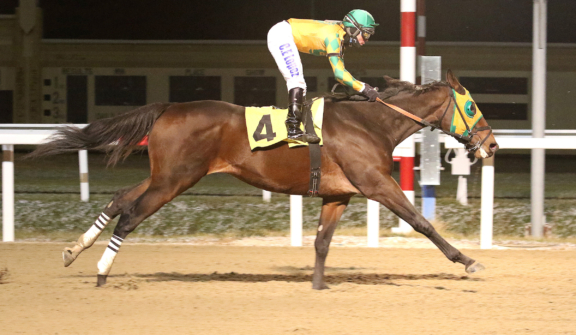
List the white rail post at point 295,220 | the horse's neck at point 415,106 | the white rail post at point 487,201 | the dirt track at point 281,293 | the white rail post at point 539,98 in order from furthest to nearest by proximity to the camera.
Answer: the white rail post at point 539,98, the white rail post at point 295,220, the white rail post at point 487,201, the horse's neck at point 415,106, the dirt track at point 281,293

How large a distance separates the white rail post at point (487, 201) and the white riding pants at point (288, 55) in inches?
91.6

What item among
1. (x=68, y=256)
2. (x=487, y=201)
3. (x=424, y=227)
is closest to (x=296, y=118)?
(x=424, y=227)

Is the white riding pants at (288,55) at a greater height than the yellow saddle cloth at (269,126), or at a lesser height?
greater

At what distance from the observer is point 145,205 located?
519cm

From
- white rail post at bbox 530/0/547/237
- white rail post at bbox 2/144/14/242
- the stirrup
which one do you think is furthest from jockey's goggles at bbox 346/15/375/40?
white rail post at bbox 2/144/14/242

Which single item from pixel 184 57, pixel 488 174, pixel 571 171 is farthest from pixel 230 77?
pixel 488 174

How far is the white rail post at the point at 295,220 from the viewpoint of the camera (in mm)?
6965

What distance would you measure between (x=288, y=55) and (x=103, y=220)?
177cm

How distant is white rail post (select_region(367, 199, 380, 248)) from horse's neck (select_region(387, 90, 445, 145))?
5.31 feet

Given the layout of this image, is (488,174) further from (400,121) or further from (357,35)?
(357,35)

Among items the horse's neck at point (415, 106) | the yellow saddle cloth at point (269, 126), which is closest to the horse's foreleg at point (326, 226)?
the yellow saddle cloth at point (269, 126)

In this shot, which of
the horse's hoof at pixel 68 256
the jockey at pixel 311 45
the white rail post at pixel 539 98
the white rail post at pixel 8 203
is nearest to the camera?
the jockey at pixel 311 45

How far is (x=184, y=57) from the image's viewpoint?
19016 millimetres

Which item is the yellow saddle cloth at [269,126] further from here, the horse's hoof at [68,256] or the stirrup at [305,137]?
the horse's hoof at [68,256]
